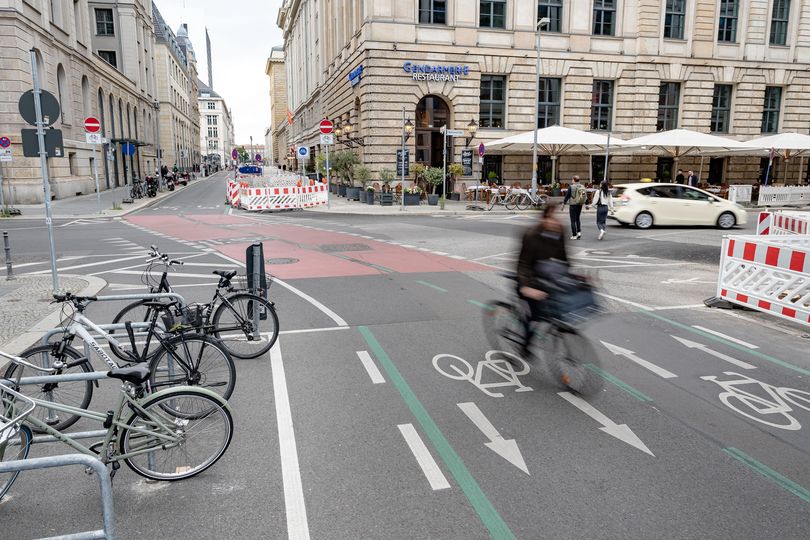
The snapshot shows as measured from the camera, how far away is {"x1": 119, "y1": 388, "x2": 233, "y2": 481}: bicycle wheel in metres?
3.94

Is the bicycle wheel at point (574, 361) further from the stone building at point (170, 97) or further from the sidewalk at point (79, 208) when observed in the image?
the stone building at point (170, 97)

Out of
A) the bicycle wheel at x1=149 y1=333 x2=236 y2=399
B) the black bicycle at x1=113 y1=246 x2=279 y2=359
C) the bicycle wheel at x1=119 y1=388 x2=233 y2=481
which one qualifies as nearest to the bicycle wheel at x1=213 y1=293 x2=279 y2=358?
the black bicycle at x1=113 y1=246 x2=279 y2=359

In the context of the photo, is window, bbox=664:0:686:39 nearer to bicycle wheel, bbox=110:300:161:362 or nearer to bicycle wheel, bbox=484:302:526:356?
bicycle wheel, bbox=484:302:526:356

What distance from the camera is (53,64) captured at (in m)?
34.7

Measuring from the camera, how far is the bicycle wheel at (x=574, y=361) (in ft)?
18.9

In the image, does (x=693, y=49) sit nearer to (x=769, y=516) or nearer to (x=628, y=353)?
(x=628, y=353)

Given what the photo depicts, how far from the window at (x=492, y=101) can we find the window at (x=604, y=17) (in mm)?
7299

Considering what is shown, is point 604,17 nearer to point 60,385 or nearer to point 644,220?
point 644,220

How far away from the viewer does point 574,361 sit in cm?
579

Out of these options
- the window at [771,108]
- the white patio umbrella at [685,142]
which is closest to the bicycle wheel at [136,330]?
the white patio umbrella at [685,142]

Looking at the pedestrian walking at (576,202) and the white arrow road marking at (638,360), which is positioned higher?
the pedestrian walking at (576,202)

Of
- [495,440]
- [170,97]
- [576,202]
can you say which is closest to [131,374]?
[495,440]

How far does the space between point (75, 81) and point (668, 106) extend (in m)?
39.6

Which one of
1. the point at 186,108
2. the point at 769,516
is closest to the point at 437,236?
the point at 769,516
